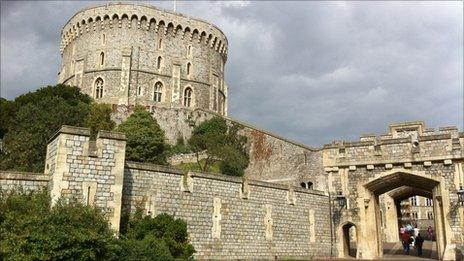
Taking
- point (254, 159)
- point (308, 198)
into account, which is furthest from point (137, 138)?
point (308, 198)

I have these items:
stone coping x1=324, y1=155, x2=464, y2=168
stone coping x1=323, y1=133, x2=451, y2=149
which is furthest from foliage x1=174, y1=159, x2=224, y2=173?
stone coping x1=324, y1=155, x2=464, y2=168

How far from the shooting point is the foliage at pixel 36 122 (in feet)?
91.2

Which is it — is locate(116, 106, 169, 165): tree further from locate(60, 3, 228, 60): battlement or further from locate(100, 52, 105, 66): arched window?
locate(60, 3, 228, 60): battlement

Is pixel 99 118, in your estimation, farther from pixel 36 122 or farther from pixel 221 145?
pixel 221 145

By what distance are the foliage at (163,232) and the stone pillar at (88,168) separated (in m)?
1.03

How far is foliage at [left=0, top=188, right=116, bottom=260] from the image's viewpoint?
1121 centimetres

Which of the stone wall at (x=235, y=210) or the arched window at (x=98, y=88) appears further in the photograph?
the arched window at (x=98, y=88)

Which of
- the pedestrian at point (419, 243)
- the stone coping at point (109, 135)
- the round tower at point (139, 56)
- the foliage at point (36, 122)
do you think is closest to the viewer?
the stone coping at point (109, 135)

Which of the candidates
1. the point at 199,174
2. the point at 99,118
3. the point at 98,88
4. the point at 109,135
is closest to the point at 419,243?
the point at 199,174

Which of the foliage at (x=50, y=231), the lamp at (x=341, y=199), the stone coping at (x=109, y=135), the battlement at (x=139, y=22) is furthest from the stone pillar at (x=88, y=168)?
the battlement at (x=139, y=22)

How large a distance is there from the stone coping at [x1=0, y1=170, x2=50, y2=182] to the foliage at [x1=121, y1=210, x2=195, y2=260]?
2.94 metres

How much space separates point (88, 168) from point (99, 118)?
26713mm

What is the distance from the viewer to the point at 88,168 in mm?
13523

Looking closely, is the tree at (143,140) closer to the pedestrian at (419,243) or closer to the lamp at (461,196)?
the pedestrian at (419,243)
